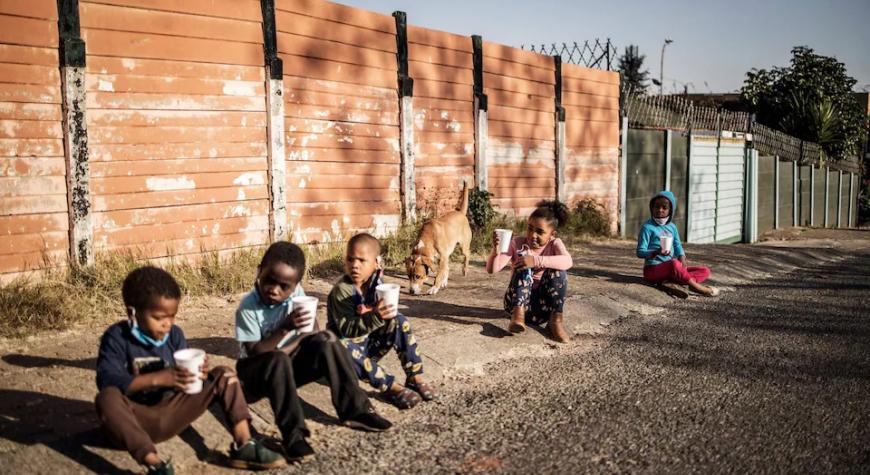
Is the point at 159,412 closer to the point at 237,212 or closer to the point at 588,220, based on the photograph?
the point at 237,212

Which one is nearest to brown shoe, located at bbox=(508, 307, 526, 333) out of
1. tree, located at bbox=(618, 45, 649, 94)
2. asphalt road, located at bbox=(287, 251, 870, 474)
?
asphalt road, located at bbox=(287, 251, 870, 474)

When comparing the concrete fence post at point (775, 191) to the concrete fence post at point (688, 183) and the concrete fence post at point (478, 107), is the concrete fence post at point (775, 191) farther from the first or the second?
the concrete fence post at point (478, 107)

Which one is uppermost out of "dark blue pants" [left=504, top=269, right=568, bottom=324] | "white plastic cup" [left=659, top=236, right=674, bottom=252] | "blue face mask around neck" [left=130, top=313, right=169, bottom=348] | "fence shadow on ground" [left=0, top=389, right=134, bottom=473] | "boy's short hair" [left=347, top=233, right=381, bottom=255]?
"boy's short hair" [left=347, top=233, right=381, bottom=255]

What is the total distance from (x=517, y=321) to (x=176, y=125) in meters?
3.89

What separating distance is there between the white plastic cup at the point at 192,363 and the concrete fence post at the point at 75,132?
398 cm

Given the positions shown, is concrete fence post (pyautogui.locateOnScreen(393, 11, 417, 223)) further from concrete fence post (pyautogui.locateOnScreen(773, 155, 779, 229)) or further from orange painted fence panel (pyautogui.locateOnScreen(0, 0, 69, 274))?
concrete fence post (pyautogui.locateOnScreen(773, 155, 779, 229))

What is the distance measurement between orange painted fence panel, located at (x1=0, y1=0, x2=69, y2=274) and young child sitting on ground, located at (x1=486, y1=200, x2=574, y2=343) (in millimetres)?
3803

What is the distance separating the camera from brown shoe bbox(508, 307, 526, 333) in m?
5.30

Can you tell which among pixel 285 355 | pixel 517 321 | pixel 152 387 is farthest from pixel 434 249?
pixel 152 387

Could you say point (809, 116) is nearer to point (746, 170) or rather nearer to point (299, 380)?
point (746, 170)

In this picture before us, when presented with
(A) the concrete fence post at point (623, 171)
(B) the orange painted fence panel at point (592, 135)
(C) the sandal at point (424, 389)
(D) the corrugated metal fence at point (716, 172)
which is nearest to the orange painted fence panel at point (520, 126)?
(B) the orange painted fence panel at point (592, 135)

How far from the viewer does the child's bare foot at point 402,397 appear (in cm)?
389

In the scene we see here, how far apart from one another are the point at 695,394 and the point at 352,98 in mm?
5646

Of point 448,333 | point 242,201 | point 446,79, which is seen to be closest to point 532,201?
point 446,79
